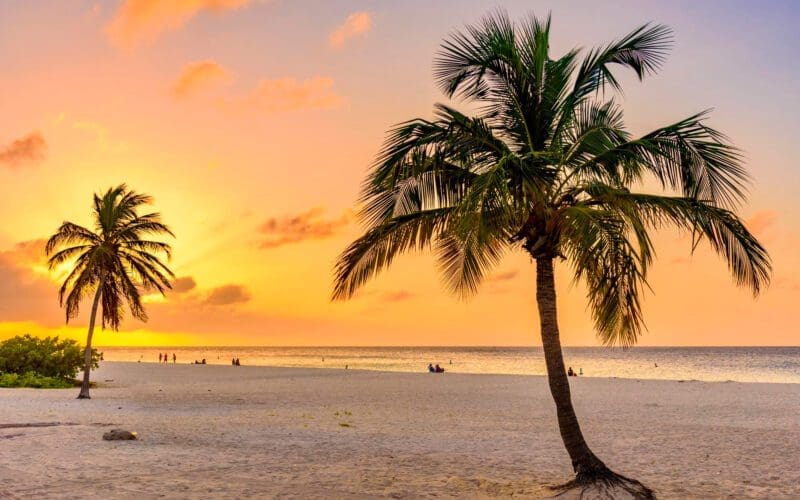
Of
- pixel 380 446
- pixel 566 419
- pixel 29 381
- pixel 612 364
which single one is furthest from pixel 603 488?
pixel 612 364

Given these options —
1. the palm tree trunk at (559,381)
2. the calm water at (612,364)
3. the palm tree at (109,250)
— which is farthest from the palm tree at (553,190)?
the calm water at (612,364)

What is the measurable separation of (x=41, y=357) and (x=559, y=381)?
33.5 m

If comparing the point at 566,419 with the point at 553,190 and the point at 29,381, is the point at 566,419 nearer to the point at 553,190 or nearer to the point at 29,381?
the point at 553,190

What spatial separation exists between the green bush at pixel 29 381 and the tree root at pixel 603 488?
31.0 m

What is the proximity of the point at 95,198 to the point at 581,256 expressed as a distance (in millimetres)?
22465

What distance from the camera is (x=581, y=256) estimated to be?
10.0 m

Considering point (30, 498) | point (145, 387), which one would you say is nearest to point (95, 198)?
point (145, 387)

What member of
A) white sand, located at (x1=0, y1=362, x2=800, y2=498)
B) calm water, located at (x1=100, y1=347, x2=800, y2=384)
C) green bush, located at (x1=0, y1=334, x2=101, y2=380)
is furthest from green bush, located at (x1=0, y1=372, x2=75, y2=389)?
calm water, located at (x1=100, y1=347, x2=800, y2=384)

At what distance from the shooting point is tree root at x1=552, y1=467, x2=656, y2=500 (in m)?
9.75

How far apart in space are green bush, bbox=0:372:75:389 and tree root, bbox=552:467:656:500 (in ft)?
102

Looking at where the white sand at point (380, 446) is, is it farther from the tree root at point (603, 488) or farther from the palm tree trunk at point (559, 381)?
the palm tree trunk at point (559, 381)

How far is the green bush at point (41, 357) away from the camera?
3538 cm

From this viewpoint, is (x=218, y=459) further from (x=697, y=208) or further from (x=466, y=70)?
(x=697, y=208)

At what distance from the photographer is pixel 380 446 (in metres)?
15.2
